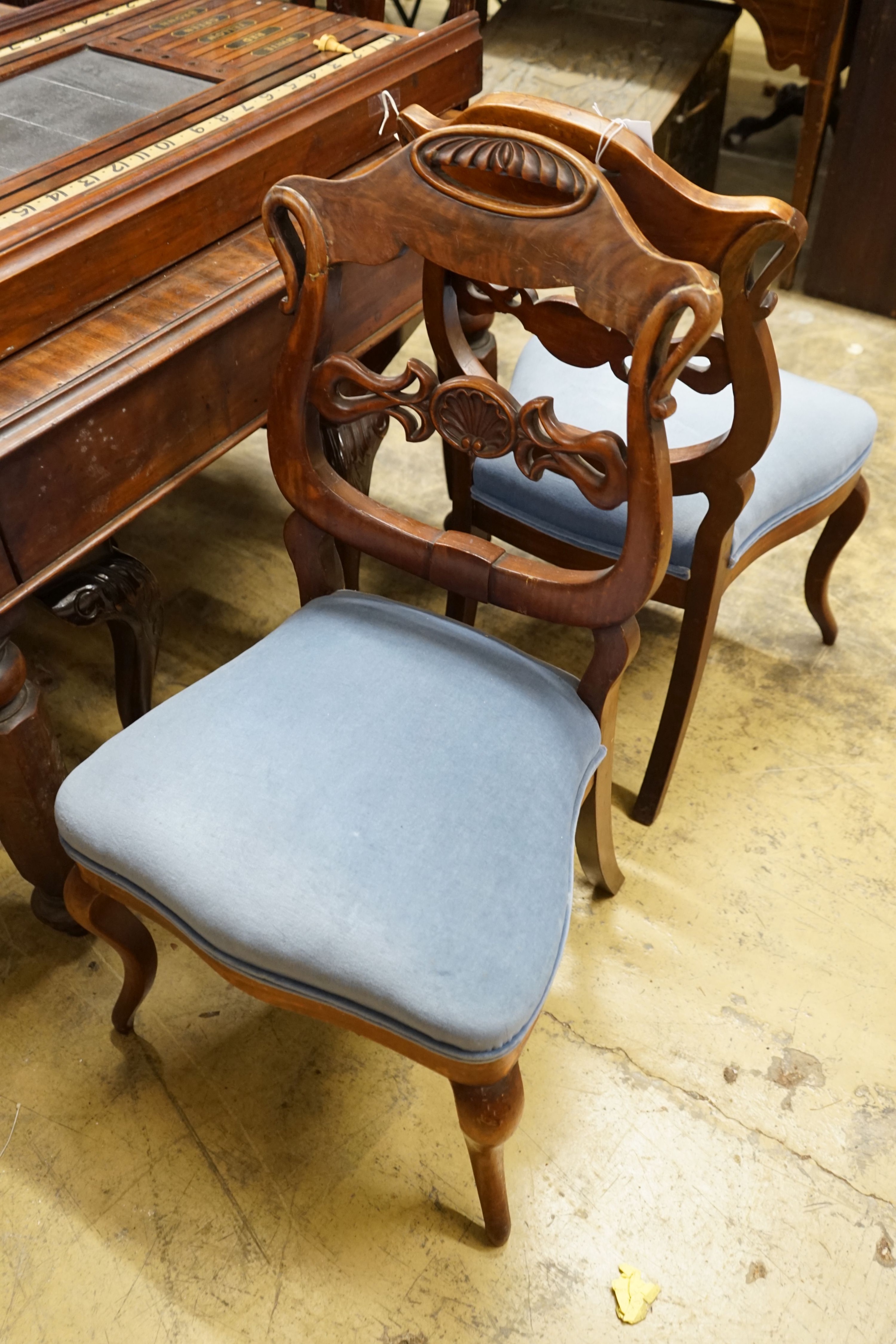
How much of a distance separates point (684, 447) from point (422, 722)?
557mm

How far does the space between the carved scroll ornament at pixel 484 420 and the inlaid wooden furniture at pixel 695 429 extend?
4.2 inches

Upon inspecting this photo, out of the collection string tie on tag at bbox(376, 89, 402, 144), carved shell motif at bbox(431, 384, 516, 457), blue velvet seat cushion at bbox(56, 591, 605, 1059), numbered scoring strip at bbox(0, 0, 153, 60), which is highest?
numbered scoring strip at bbox(0, 0, 153, 60)

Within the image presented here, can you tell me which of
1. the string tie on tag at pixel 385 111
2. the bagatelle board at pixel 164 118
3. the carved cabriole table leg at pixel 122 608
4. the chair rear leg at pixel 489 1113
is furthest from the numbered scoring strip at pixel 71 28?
A: the chair rear leg at pixel 489 1113

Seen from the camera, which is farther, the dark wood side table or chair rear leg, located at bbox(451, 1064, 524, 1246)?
the dark wood side table

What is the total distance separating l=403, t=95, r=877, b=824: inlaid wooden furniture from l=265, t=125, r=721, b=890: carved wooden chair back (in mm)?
65

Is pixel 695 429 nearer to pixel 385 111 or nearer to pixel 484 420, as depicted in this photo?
pixel 484 420

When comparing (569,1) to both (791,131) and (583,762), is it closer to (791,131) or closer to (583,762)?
(791,131)

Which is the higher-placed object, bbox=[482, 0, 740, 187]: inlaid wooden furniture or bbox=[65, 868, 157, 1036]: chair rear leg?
bbox=[482, 0, 740, 187]: inlaid wooden furniture

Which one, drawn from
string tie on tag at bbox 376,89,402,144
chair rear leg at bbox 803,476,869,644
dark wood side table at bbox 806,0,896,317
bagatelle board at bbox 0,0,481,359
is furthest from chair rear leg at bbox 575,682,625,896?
dark wood side table at bbox 806,0,896,317

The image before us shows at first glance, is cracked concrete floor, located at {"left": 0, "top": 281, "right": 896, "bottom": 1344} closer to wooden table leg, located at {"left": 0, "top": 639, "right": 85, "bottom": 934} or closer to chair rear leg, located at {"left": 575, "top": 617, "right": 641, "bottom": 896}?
chair rear leg, located at {"left": 575, "top": 617, "right": 641, "bottom": 896}

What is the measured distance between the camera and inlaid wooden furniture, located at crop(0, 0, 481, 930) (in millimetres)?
1155

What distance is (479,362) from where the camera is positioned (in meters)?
1.21

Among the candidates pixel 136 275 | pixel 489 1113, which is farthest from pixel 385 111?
pixel 489 1113

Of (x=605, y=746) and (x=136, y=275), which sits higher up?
(x=136, y=275)
